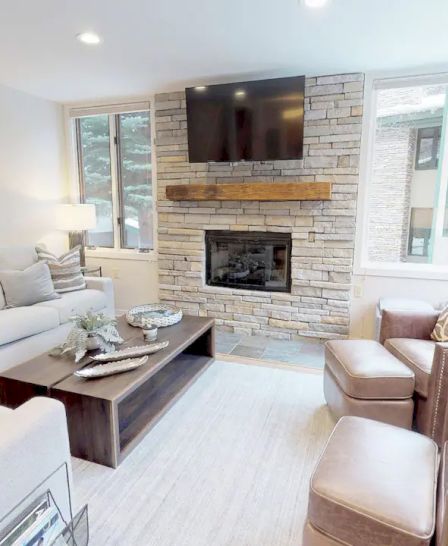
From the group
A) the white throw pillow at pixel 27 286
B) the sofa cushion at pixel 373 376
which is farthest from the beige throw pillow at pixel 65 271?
the sofa cushion at pixel 373 376

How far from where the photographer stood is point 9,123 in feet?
12.2

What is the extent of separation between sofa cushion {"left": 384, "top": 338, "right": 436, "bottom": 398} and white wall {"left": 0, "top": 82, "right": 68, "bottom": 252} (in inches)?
143

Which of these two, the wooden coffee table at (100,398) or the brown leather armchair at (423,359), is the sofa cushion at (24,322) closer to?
the wooden coffee table at (100,398)

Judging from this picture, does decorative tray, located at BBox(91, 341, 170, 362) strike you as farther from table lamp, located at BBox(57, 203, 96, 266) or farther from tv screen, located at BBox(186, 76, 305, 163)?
table lamp, located at BBox(57, 203, 96, 266)

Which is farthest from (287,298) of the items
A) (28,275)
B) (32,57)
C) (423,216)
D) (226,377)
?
(32,57)

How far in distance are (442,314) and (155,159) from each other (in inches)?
119

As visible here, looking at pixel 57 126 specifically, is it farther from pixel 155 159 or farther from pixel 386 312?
pixel 386 312

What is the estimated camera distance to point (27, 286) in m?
3.11

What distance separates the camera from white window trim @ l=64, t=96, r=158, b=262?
404 cm

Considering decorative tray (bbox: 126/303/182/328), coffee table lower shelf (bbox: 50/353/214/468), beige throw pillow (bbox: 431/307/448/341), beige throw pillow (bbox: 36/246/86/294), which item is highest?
beige throw pillow (bbox: 36/246/86/294)

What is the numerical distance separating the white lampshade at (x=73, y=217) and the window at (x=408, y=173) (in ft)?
9.18

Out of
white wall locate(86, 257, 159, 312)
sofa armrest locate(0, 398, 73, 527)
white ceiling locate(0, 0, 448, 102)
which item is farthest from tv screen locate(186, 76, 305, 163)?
sofa armrest locate(0, 398, 73, 527)

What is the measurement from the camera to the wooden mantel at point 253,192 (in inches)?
131

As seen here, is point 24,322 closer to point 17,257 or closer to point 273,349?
point 17,257
